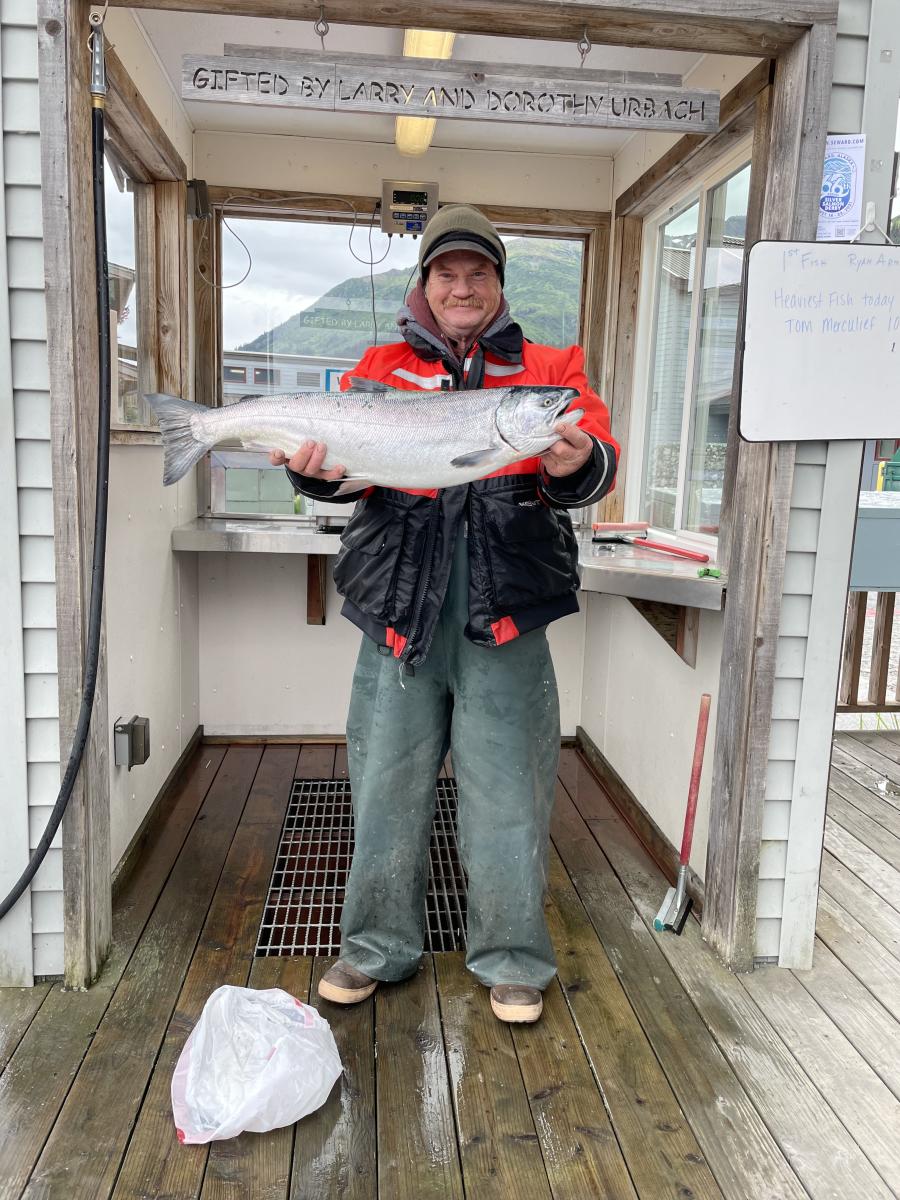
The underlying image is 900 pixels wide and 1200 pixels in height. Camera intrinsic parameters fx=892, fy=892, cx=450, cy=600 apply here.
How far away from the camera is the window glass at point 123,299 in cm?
307

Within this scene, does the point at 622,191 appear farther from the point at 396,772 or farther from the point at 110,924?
the point at 110,924

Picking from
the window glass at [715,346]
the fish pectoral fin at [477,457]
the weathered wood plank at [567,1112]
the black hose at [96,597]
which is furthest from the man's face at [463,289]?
the weathered wood plank at [567,1112]

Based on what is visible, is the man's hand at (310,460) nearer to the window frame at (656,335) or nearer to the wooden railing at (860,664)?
the window frame at (656,335)

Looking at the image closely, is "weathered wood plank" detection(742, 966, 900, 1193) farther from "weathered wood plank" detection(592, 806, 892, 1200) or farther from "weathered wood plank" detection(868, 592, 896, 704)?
"weathered wood plank" detection(868, 592, 896, 704)

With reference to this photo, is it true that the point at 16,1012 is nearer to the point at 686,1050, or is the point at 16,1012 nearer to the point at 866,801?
the point at 686,1050

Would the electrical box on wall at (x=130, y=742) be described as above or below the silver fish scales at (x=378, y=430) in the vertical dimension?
below

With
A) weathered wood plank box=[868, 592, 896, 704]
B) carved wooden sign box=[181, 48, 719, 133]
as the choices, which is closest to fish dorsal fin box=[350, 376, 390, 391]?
carved wooden sign box=[181, 48, 719, 133]

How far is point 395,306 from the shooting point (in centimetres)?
440

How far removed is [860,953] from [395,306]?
3392 mm

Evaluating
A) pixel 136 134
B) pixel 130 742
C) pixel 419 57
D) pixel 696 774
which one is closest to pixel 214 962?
pixel 130 742

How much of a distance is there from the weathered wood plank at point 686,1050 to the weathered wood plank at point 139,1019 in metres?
1.11

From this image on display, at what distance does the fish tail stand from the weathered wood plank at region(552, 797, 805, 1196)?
1.78 metres

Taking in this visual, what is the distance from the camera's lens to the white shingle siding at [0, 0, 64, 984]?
7.22 ft

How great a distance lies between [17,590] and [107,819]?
70cm
